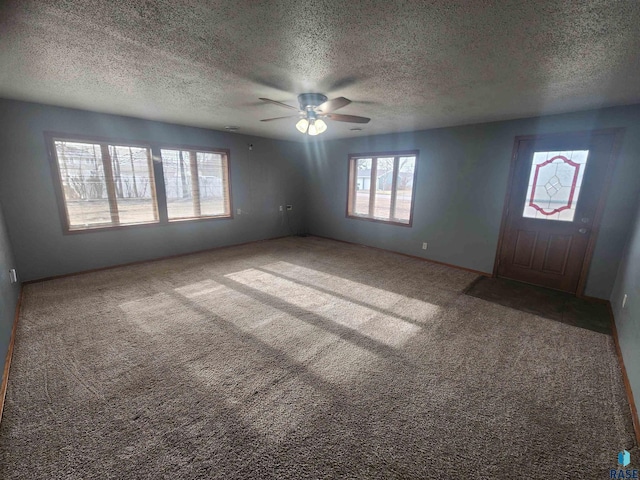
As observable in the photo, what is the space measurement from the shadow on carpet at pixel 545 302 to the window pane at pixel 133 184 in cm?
504

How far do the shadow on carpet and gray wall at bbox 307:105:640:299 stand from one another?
297 millimetres

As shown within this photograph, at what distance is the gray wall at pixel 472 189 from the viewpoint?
2.98 m

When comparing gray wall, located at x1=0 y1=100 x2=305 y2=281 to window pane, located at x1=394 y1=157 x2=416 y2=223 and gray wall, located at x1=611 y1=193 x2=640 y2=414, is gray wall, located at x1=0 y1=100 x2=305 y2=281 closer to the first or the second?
window pane, located at x1=394 y1=157 x2=416 y2=223

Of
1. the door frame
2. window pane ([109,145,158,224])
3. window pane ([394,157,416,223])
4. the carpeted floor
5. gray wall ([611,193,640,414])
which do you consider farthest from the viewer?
window pane ([394,157,416,223])

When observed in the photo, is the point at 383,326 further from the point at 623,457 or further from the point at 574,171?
the point at 574,171

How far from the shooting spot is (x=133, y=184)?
13.7 feet

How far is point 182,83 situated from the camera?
2.51 meters

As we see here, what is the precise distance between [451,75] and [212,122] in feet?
11.5

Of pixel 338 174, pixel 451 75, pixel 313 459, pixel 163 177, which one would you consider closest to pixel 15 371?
pixel 313 459

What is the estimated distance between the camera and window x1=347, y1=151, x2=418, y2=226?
4914mm

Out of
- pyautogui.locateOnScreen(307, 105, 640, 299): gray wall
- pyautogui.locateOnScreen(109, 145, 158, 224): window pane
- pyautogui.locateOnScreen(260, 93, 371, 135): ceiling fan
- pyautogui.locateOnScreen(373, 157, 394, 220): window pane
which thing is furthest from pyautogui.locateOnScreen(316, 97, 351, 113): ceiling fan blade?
pyautogui.locateOnScreen(109, 145, 158, 224): window pane

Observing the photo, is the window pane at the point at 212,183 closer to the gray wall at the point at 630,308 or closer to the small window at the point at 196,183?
the small window at the point at 196,183

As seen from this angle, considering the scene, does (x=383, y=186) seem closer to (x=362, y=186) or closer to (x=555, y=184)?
(x=362, y=186)

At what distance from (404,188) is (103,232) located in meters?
5.04
